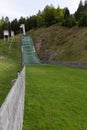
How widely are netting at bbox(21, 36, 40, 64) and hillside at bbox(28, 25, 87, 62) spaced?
191 cm

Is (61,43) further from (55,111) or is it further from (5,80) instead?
(55,111)

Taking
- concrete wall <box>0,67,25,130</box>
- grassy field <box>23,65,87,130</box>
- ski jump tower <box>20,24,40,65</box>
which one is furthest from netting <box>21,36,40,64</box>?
concrete wall <box>0,67,25,130</box>

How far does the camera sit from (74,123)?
12711 millimetres

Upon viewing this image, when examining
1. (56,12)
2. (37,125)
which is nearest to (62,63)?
(37,125)

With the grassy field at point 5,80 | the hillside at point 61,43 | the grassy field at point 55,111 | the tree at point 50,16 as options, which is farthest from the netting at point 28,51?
the grassy field at point 55,111

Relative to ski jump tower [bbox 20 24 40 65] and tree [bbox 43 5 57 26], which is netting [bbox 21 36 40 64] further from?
tree [bbox 43 5 57 26]

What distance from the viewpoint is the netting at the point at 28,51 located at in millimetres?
77125

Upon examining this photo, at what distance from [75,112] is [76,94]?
5.87 meters

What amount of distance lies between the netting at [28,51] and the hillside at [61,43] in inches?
75.4

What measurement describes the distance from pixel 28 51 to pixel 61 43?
11119 mm

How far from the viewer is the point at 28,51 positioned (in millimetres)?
89750

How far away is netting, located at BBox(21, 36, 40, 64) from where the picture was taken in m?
77.1

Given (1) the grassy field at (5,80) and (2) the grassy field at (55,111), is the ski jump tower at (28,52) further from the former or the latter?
(2) the grassy field at (55,111)

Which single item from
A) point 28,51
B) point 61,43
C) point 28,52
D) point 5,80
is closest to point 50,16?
point 61,43
